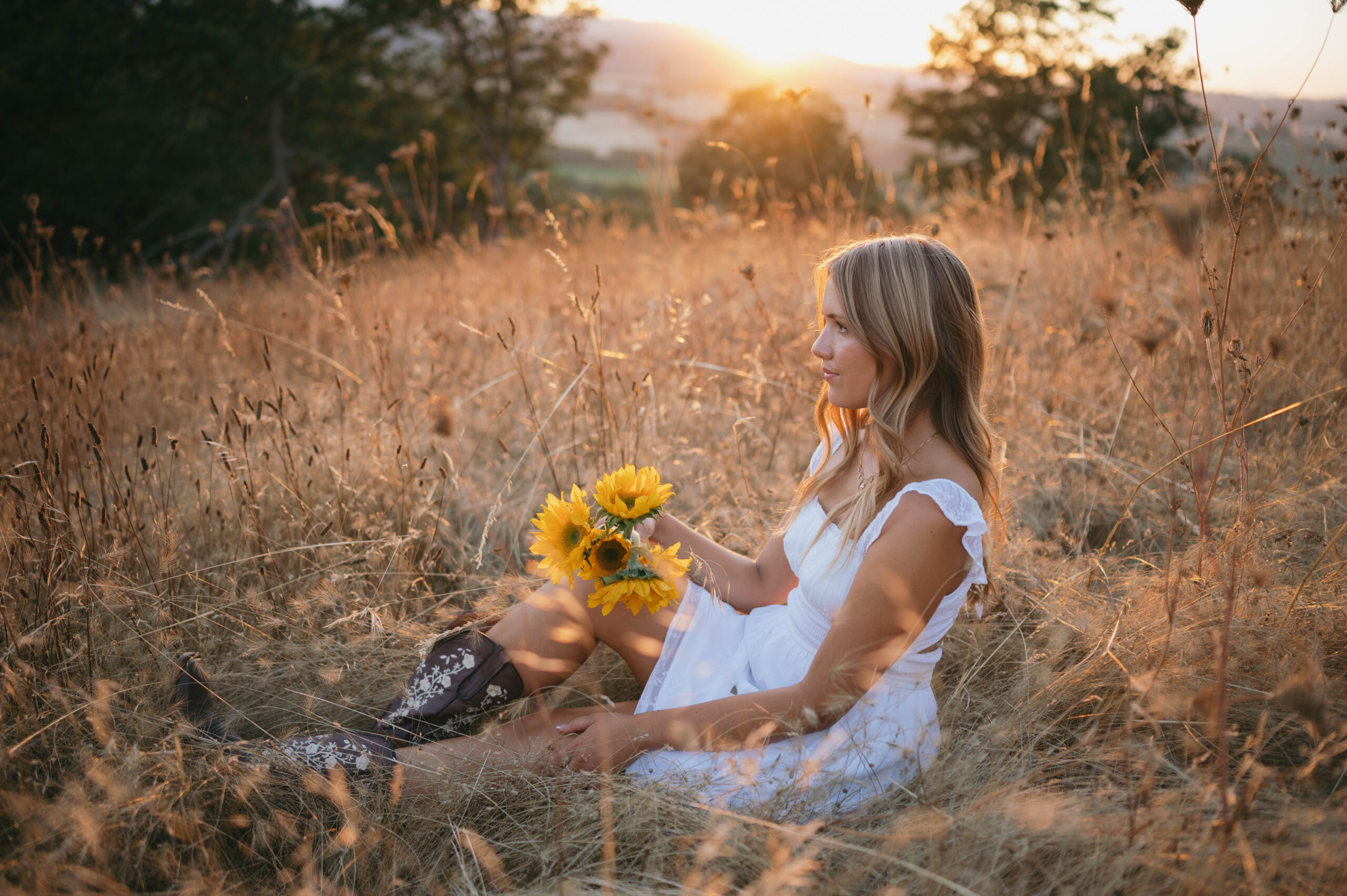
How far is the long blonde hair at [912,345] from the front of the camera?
1.66m

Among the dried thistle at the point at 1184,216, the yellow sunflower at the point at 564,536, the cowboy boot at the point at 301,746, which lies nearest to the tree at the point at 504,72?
the cowboy boot at the point at 301,746

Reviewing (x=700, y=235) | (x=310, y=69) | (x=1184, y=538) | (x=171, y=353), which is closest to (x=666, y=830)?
(x=1184, y=538)

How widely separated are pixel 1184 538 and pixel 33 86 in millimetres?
12180

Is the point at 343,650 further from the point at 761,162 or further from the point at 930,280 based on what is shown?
the point at 761,162

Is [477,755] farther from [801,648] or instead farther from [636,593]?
[801,648]

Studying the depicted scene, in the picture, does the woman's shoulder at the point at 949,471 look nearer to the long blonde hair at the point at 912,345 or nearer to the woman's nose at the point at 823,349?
the long blonde hair at the point at 912,345

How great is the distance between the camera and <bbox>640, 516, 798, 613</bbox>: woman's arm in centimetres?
203

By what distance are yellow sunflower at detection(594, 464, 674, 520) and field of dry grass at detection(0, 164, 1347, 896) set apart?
369mm

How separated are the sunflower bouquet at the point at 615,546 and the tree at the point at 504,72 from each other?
13480mm

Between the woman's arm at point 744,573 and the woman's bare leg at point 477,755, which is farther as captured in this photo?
the woman's arm at point 744,573

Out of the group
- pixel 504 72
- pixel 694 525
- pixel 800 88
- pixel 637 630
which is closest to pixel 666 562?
pixel 637 630

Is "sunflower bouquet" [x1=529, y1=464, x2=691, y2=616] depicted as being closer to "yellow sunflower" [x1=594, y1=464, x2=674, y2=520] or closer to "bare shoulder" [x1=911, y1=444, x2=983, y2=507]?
"yellow sunflower" [x1=594, y1=464, x2=674, y2=520]

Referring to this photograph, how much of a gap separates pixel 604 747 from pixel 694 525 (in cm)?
117

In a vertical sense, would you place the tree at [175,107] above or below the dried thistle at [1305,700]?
above
